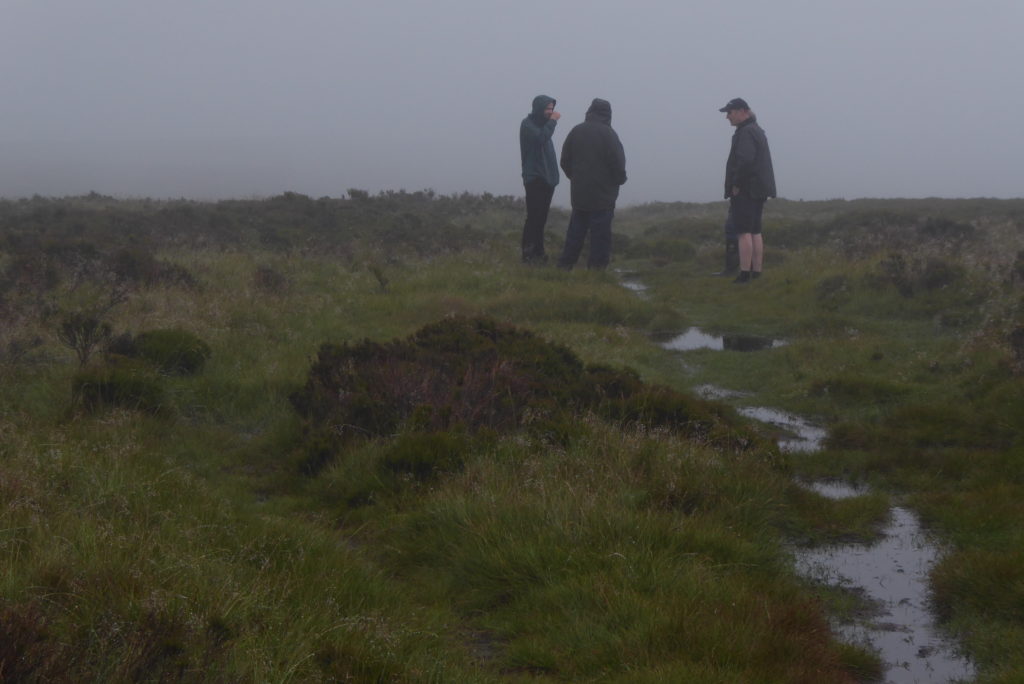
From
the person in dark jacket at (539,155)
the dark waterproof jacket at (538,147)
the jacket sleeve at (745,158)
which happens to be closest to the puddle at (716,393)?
the jacket sleeve at (745,158)

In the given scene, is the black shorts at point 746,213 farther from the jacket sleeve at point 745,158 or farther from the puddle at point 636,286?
the puddle at point 636,286

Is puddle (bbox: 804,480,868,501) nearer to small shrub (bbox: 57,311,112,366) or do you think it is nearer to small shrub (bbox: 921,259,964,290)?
small shrub (bbox: 57,311,112,366)

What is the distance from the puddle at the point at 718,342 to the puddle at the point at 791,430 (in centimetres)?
243

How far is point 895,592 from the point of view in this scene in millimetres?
3932

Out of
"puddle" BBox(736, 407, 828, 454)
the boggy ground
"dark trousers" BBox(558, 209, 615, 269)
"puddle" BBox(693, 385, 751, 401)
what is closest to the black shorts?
"dark trousers" BBox(558, 209, 615, 269)

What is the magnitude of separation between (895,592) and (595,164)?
34.1ft

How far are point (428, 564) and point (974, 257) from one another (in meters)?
10.6

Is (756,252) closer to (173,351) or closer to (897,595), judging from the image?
(173,351)

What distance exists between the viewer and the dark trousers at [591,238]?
14125 millimetres

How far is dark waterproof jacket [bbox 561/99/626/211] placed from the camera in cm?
1362

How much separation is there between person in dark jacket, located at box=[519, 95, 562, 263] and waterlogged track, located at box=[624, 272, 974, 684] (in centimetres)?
961

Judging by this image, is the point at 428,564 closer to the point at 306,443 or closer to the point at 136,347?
the point at 306,443

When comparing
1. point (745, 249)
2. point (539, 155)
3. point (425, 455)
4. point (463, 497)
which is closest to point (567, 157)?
point (539, 155)

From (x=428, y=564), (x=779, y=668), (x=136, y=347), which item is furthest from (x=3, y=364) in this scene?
(x=779, y=668)
